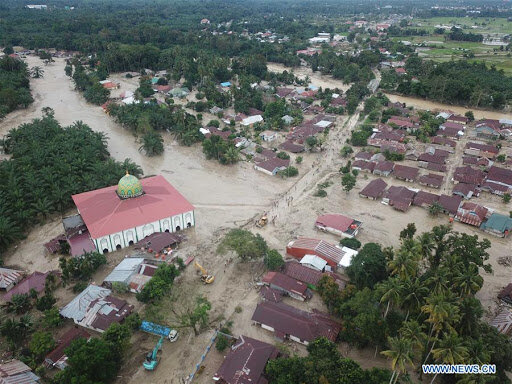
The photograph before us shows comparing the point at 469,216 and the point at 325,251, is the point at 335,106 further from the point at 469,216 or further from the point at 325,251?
the point at 325,251

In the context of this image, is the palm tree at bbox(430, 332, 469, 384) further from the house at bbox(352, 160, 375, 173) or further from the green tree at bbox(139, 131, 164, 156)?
the green tree at bbox(139, 131, 164, 156)

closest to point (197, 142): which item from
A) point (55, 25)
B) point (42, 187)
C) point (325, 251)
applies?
point (42, 187)

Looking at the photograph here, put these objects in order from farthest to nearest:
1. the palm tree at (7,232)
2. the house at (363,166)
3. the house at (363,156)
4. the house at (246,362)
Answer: the house at (363,156)
the house at (363,166)
the palm tree at (7,232)
the house at (246,362)

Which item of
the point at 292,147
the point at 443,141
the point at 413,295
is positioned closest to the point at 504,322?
the point at 413,295

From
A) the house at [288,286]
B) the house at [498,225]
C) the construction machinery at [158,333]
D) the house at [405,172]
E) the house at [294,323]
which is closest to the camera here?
the construction machinery at [158,333]

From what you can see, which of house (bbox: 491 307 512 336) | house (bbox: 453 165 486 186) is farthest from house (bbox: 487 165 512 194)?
house (bbox: 491 307 512 336)

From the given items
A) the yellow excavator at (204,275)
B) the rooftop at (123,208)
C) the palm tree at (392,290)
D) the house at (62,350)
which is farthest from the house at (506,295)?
the house at (62,350)

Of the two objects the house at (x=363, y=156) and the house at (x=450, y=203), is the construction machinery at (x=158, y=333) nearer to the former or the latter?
the house at (x=450, y=203)
